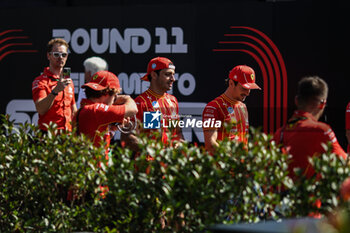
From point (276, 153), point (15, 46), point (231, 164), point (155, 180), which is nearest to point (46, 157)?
point (155, 180)

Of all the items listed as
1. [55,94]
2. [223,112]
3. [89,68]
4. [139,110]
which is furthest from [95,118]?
[89,68]

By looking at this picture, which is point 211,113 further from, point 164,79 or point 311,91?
point 311,91

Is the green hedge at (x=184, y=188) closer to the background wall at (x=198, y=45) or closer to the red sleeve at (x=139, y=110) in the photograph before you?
the red sleeve at (x=139, y=110)

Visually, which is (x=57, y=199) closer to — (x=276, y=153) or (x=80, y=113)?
(x=80, y=113)

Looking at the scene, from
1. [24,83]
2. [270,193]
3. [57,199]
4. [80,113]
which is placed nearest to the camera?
[270,193]

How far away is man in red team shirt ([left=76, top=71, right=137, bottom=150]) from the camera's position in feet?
17.5

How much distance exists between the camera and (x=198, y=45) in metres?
10.2

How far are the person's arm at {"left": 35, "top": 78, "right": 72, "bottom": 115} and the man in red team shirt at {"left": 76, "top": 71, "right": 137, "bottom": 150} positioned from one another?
1.08m

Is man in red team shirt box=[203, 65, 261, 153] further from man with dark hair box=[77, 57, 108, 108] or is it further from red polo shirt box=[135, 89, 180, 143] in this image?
man with dark hair box=[77, 57, 108, 108]

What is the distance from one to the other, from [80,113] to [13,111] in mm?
5850

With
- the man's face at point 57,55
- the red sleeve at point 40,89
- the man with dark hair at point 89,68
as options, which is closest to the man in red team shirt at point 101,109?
the red sleeve at point 40,89

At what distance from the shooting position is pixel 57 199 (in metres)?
4.52

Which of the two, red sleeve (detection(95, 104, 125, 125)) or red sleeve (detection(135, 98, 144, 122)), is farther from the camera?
red sleeve (detection(135, 98, 144, 122))

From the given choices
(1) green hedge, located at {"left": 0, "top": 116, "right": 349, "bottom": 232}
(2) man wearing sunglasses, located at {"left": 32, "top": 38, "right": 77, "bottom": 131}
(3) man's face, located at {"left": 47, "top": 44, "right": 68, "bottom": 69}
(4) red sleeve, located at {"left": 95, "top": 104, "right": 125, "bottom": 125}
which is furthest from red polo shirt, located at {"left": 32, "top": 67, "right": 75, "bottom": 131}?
(1) green hedge, located at {"left": 0, "top": 116, "right": 349, "bottom": 232}
